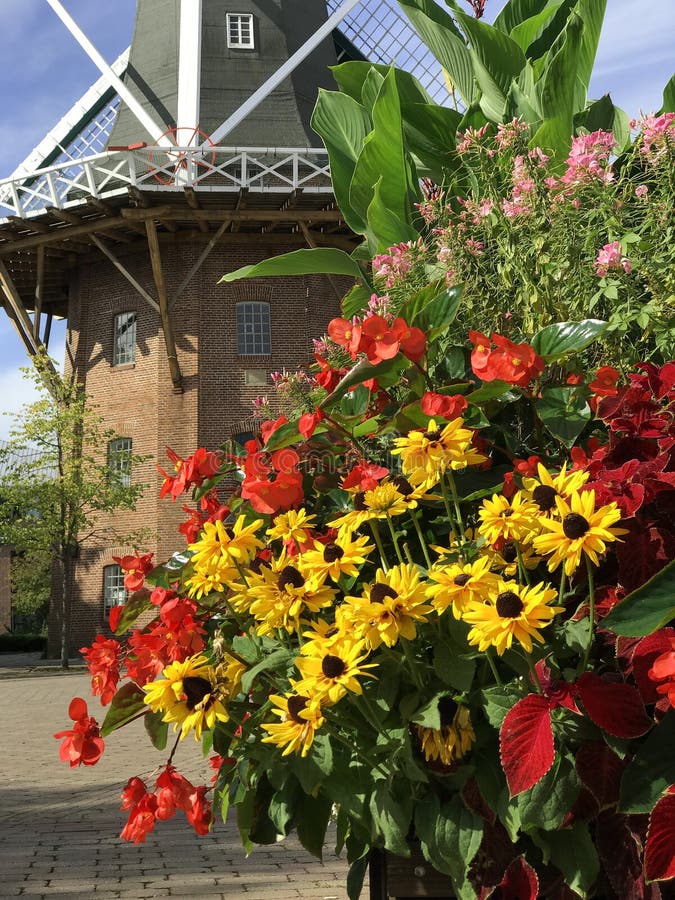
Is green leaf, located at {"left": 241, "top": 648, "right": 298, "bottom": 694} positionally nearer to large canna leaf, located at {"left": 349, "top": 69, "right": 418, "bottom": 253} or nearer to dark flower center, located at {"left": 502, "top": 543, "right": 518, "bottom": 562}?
dark flower center, located at {"left": 502, "top": 543, "right": 518, "bottom": 562}

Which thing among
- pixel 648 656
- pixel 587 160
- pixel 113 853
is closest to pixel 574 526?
pixel 648 656

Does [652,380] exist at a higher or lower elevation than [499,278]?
lower

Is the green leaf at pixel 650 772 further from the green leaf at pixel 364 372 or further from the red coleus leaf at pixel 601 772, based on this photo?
the green leaf at pixel 364 372

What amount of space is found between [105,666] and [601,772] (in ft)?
3.63

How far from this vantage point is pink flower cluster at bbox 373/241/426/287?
2436 mm

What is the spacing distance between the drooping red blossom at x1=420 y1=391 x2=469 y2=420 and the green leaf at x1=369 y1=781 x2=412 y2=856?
638mm

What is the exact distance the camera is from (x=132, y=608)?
6.77 feet

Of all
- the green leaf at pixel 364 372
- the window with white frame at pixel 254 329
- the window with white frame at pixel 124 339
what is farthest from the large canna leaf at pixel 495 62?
the window with white frame at pixel 124 339

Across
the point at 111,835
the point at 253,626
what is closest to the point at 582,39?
the point at 253,626

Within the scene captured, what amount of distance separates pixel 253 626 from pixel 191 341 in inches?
807

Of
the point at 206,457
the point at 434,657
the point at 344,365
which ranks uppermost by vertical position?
the point at 344,365

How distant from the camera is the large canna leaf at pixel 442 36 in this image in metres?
3.08

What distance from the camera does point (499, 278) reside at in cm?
242

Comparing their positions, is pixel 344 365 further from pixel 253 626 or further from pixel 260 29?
pixel 260 29
